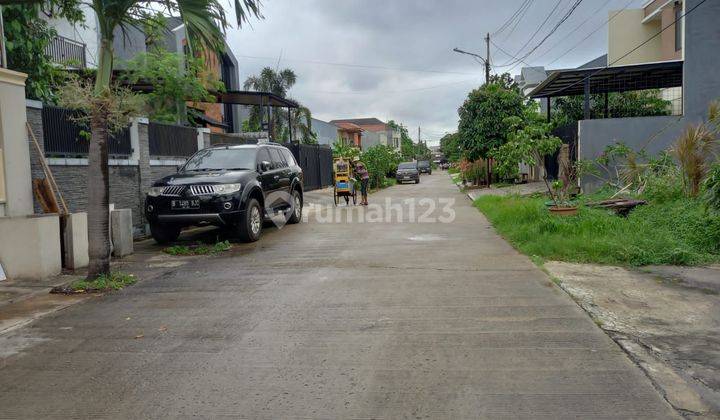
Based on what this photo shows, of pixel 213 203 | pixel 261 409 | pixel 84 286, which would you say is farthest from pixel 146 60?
pixel 261 409

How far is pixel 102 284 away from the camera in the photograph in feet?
23.9

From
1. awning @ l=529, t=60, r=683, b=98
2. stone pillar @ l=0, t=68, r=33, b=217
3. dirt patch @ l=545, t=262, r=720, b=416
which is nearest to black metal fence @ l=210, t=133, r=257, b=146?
stone pillar @ l=0, t=68, r=33, b=217

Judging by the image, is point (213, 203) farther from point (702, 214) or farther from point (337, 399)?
point (702, 214)

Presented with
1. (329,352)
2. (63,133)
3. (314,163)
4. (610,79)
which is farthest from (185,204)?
(314,163)

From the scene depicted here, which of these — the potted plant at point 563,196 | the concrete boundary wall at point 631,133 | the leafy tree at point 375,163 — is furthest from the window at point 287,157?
the leafy tree at point 375,163

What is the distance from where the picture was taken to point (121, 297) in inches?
273

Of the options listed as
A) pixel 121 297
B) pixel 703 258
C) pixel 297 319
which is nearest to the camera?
pixel 297 319

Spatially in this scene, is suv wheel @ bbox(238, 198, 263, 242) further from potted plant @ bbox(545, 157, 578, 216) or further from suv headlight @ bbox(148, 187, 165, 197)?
potted plant @ bbox(545, 157, 578, 216)

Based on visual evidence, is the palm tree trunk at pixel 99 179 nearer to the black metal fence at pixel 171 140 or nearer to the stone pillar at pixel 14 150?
the stone pillar at pixel 14 150

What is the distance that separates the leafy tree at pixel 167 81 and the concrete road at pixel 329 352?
400 inches

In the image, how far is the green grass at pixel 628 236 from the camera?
8.23 meters

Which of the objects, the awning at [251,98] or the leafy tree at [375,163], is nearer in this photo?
the awning at [251,98]

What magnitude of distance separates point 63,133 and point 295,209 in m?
5.78

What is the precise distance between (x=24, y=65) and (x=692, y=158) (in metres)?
14.3
